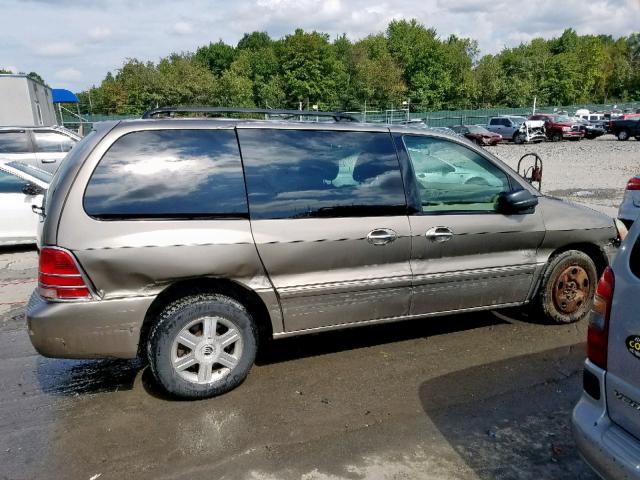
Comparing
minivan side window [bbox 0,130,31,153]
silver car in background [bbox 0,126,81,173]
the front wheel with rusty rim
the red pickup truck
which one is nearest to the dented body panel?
the front wheel with rusty rim

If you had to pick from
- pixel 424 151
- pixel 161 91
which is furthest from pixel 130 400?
pixel 161 91

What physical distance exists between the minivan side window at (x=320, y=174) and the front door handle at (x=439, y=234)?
0.27 meters

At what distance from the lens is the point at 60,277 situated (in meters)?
3.05

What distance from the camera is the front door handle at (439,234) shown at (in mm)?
3859

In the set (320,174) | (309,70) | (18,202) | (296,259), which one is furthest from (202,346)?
(309,70)

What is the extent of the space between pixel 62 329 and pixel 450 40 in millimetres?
111405

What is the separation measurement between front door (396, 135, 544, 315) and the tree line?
165 feet

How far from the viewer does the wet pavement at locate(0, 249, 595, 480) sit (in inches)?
111

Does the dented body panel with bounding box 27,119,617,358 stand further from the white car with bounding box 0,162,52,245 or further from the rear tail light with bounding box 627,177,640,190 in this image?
the white car with bounding box 0,162,52,245

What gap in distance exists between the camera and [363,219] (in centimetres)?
367

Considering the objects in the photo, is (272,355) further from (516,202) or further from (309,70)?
(309,70)

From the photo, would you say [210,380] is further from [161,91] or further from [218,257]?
[161,91]

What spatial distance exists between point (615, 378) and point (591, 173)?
1601 centimetres

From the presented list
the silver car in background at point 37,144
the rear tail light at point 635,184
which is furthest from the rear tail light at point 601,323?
the silver car in background at point 37,144
